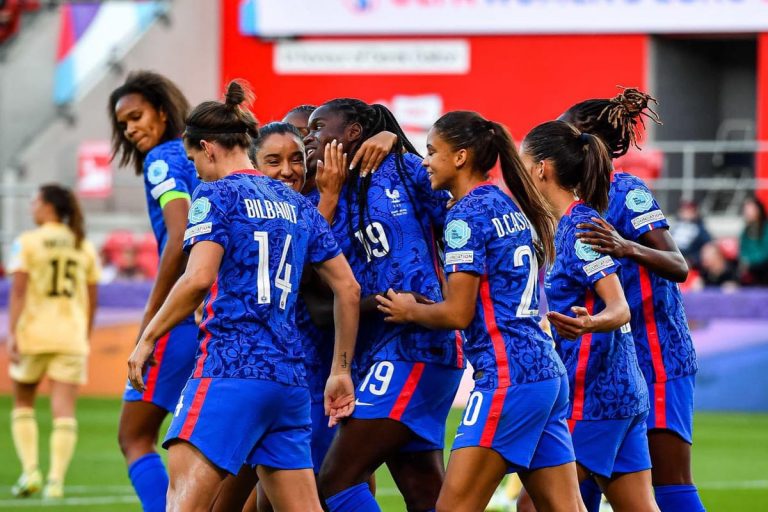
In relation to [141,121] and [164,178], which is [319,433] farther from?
[141,121]

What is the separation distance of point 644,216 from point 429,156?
39.6 inches

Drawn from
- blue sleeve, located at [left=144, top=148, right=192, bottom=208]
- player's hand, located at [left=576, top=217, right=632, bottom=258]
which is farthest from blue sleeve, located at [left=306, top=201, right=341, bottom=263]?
blue sleeve, located at [left=144, top=148, right=192, bottom=208]

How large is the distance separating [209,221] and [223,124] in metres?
0.55

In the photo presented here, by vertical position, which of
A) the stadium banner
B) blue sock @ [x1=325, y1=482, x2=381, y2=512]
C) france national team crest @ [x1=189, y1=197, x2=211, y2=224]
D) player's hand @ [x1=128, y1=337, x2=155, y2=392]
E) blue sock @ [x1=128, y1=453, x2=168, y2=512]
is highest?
the stadium banner

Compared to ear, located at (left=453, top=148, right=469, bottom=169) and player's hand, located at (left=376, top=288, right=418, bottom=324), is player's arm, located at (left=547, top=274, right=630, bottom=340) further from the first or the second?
ear, located at (left=453, top=148, right=469, bottom=169)

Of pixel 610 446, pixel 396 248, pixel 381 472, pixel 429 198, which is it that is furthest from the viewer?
pixel 381 472

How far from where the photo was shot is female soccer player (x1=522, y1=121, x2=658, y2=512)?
18.8ft

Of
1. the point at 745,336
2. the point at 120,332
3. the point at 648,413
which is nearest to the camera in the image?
the point at 648,413

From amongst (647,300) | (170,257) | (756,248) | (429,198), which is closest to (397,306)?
(429,198)

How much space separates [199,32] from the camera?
2520 centimetres

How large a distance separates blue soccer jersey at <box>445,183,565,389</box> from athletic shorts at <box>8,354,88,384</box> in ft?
18.6

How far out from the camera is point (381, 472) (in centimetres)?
1129

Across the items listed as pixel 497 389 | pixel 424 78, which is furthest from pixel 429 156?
pixel 424 78

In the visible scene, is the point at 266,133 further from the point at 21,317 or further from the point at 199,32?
the point at 199,32
